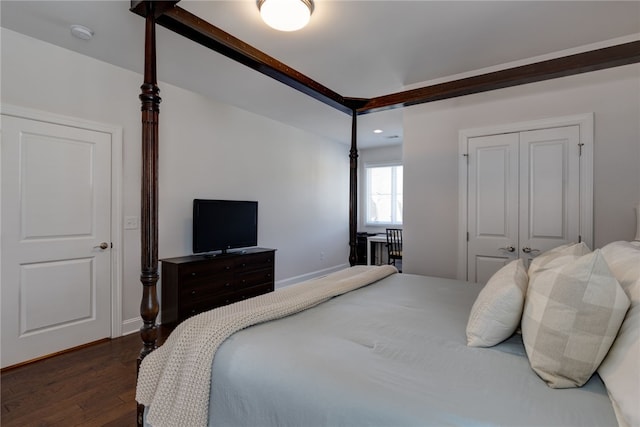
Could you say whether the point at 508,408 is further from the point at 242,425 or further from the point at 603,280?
the point at 242,425

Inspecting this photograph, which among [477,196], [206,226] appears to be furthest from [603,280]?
[206,226]

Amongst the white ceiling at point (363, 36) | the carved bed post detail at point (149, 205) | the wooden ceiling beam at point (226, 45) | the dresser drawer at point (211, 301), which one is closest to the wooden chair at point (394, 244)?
the dresser drawer at point (211, 301)

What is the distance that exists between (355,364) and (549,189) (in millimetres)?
2675

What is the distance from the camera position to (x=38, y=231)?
266 cm

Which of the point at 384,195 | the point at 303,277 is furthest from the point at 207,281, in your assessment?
the point at 384,195

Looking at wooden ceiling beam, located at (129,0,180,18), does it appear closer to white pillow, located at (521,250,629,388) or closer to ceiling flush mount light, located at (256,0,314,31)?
ceiling flush mount light, located at (256,0,314,31)

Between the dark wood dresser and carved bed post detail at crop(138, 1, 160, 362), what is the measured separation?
174 cm

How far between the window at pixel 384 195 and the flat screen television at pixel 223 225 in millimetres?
3247

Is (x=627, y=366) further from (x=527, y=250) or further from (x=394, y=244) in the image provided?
(x=394, y=244)

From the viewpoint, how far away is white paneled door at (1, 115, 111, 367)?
252cm

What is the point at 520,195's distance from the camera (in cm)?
298

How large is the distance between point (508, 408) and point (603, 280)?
1.54ft

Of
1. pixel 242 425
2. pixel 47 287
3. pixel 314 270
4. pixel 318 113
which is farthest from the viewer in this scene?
pixel 314 270

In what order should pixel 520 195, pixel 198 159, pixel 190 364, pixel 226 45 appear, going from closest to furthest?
pixel 190 364, pixel 226 45, pixel 520 195, pixel 198 159
